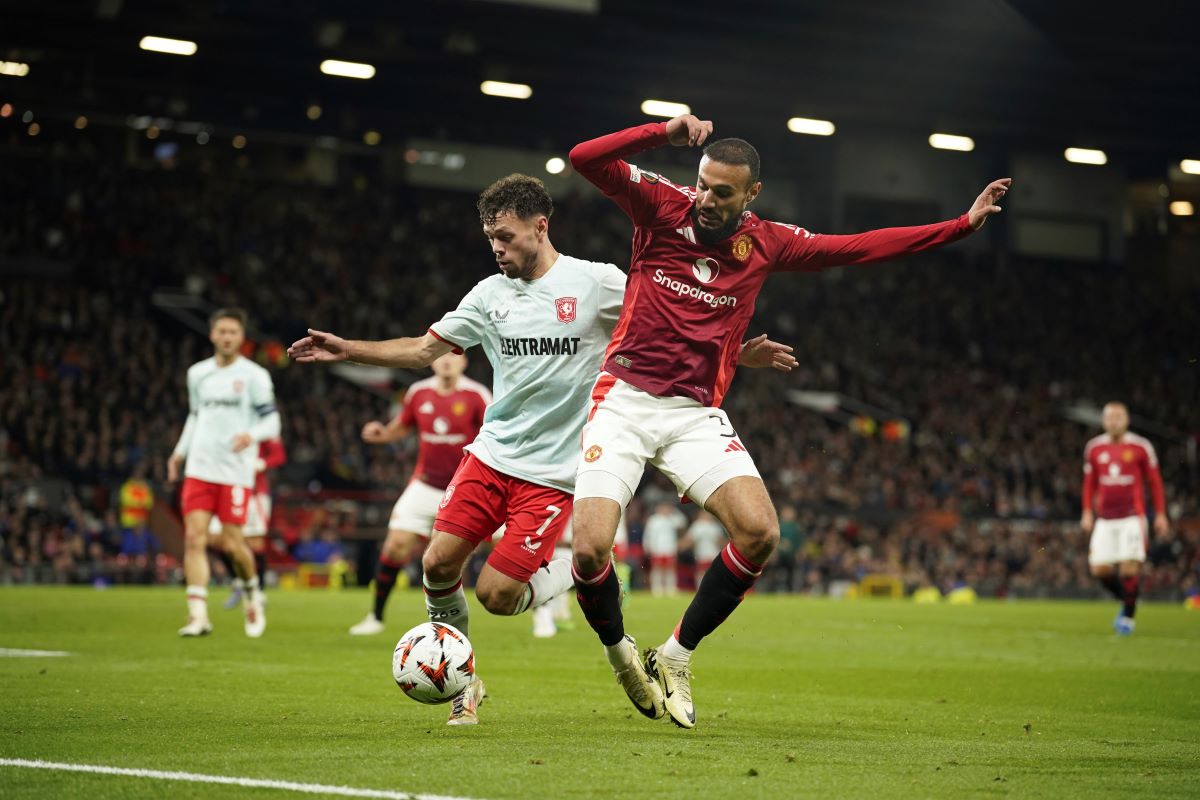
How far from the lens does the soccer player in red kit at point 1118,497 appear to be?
17.7 meters

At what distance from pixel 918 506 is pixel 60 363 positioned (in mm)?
19187

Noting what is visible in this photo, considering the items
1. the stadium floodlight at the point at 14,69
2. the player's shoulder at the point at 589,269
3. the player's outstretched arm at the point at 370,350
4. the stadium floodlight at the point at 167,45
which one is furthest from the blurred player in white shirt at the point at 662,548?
the player's outstretched arm at the point at 370,350

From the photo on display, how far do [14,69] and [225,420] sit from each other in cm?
2761

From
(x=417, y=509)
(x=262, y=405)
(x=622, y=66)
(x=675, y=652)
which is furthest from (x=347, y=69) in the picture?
→ (x=675, y=652)

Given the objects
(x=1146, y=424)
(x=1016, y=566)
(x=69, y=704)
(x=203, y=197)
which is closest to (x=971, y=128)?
(x=1146, y=424)

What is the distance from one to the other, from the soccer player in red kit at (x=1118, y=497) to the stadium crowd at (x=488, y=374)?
826 centimetres

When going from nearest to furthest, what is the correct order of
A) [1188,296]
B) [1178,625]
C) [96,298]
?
1. [1178,625]
2. [96,298]
3. [1188,296]

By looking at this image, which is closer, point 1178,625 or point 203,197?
point 1178,625

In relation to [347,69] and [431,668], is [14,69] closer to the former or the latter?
[347,69]

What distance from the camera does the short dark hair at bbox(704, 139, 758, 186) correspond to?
22.7ft

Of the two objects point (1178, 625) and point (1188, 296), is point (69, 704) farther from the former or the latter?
point (1188, 296)

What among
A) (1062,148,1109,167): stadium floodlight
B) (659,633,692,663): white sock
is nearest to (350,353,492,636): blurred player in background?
(659,633,692,663): white sock

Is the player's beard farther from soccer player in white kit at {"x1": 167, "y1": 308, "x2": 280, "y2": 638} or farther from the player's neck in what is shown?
soccer player in white kit at {"x1": 167, "y1": 308, "x2": 280, "y2": 638}

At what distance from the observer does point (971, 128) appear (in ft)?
138
